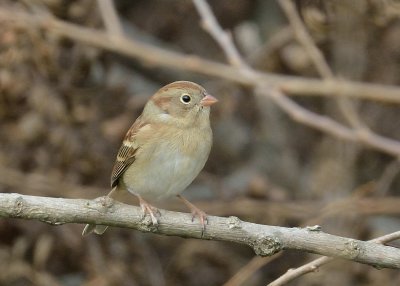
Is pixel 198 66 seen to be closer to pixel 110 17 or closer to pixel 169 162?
pixel 110 17

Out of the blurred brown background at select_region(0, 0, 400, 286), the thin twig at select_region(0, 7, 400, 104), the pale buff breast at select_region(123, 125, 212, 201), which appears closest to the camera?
the pale buff breast at select_region(123, 125, 212, 201)

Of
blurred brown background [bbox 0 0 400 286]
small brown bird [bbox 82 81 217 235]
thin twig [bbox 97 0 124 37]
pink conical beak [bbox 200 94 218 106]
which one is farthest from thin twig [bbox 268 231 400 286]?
thin twig [bbox 97 0 124 37]

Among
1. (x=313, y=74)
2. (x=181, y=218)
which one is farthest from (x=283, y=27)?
(x=181, y=218)

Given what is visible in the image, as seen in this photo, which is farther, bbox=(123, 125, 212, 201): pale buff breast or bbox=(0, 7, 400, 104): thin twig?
bbox=(0, 7, 400, 104): thin twig

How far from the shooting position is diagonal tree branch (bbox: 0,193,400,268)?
3.09m

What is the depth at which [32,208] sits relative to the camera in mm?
3074

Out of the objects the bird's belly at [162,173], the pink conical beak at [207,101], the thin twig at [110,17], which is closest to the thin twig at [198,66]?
the thin twig at [110,17]

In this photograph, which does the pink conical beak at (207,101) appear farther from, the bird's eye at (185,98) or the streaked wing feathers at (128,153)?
the streaked wing feathers at (128,153)

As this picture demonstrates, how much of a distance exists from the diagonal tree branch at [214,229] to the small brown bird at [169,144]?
75 centimetres

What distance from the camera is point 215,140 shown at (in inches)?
264

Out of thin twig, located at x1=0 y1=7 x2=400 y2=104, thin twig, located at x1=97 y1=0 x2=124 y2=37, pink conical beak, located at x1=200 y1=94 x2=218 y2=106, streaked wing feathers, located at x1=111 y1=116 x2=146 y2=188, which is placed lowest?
streaked wing feathers, located at x1=111 y1=116 x2=146 y2=188

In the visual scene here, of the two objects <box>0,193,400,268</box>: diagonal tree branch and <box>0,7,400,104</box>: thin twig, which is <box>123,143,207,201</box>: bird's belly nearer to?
<box>0,193,400,268</box>: diagonal tree branch

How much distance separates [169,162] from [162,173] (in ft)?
0.20

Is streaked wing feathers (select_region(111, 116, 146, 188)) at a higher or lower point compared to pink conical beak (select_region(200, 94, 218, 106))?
lower
